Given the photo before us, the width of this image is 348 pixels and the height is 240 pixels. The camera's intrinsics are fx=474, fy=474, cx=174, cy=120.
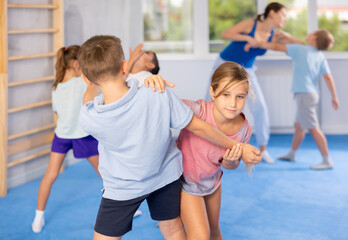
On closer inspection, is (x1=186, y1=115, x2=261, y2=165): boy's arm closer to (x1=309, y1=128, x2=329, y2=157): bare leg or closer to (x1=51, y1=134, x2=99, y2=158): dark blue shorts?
(x1=51, y1=134, x2=99, y2=158): dark blue shorts

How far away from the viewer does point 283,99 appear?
18.1ft

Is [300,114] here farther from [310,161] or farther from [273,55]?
[273,55]

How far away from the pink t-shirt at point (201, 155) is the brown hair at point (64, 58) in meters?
1.24

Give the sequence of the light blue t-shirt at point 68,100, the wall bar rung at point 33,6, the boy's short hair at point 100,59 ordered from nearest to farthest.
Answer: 1. the boy's short hair at point 100,59
2. the light blue t-shirt at point 68,100
3. the wall bar rung at point 33,6

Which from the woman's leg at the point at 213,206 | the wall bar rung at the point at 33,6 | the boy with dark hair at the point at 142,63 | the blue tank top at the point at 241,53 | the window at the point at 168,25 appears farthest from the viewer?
the window at the point at 168,25

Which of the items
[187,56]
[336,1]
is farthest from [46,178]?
[336,1]

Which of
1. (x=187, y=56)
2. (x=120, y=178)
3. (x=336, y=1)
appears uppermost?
(x=336, y=1)

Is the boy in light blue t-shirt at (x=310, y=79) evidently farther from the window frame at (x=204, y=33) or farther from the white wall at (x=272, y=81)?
the window frame at (x=204, y=33)

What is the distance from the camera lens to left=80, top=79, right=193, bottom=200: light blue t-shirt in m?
1.66

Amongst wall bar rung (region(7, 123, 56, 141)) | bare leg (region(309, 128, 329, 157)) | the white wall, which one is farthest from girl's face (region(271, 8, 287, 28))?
wall bar rung (region(7, 123, 56, 141))

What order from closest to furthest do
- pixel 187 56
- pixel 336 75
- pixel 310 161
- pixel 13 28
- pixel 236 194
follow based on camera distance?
1. pixel 236 194
2. pixel 13 28
3. pixel 310 161
4. pixel 336 75
5. pixel 187 56

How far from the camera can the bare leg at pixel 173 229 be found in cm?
192

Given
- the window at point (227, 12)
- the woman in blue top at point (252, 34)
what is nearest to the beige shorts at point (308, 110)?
the woman in blue top at point (252, 34)

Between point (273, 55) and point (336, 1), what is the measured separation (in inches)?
38.8
